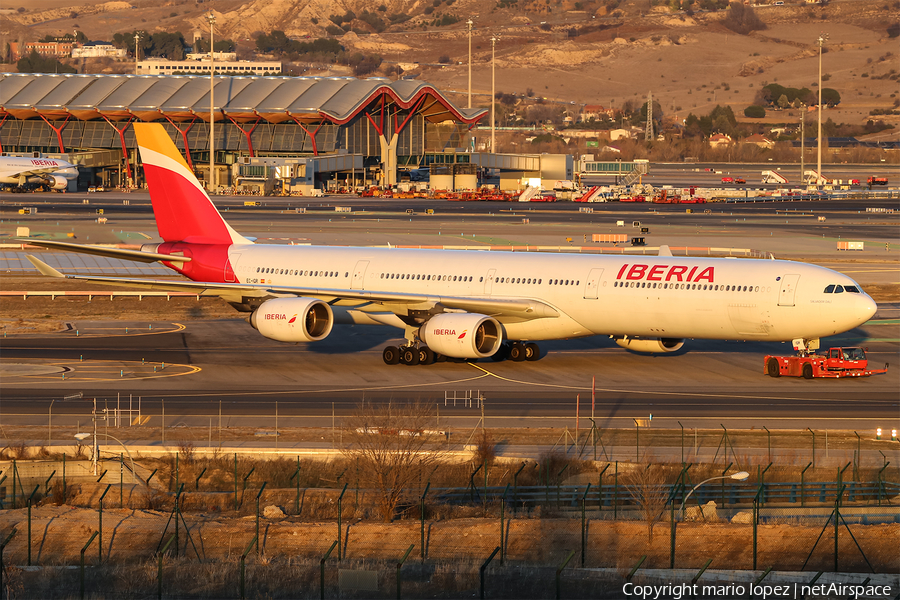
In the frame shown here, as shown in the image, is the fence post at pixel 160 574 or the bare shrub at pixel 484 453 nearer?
the fence post at pixel 160 574

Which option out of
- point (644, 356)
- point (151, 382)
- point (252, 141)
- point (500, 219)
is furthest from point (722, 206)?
point (151, 382)

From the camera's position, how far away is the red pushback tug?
52.0m

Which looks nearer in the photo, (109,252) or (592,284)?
(592,284)

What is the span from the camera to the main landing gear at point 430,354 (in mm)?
54031

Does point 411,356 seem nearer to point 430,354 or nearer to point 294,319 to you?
point 430,354

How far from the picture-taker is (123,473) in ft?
123

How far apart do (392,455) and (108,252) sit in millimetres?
23004

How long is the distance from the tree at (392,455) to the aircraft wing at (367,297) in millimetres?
13617

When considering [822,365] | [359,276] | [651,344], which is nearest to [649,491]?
[651,344]

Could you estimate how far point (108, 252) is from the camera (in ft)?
169

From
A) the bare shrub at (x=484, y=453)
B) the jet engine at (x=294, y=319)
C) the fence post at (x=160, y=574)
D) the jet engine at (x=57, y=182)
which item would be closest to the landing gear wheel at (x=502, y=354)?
the jet engine at (x=294, y=319)

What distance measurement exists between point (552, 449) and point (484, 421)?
15.6ft

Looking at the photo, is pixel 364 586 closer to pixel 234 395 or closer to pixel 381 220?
pixel 234 395

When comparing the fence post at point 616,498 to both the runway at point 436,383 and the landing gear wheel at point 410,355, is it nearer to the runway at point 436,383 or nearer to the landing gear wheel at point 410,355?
the runway at point 436,383
